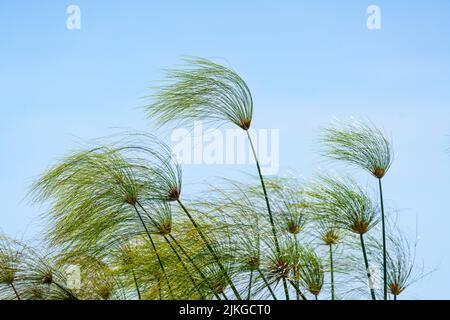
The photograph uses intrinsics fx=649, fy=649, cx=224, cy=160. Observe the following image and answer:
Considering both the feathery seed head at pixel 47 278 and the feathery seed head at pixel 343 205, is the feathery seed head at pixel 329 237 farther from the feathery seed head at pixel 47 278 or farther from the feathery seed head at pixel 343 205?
the feathery seed head at pixel 47 278

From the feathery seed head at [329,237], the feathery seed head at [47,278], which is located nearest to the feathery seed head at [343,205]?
the feathery seed head at [329,237]

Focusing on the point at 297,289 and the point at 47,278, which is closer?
the point at 297,289

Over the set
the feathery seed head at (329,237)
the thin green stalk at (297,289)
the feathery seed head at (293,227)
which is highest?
the feathery seed head at (293,227)

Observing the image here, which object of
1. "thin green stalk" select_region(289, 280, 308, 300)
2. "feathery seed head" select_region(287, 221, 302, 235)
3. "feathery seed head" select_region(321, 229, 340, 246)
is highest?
"feathery seed head" select_region(287, 221, 302, 235)

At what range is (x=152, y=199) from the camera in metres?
1.22

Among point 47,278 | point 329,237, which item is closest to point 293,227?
point 329,237

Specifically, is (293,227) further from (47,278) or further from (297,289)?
(47,278)

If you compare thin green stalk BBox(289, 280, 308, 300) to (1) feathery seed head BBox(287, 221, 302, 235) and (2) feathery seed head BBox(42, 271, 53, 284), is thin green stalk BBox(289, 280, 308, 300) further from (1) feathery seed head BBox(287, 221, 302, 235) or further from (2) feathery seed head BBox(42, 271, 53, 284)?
(2) feathery seed head BBox(42, 271, 53, 284)

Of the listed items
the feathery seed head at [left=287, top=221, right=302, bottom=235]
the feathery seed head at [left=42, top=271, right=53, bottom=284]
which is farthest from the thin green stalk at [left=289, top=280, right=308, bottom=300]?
the feathery seed head at [left=42, top=271, right=53, bottom=284]

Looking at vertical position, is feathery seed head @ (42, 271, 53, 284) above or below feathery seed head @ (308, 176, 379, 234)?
below

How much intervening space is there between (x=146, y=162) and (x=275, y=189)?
0.82 feet
